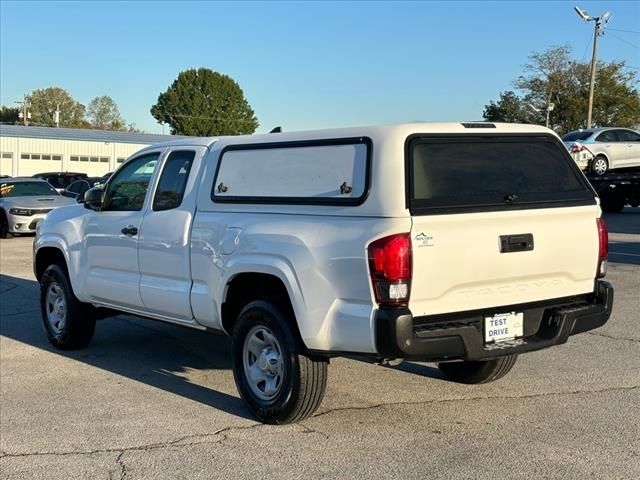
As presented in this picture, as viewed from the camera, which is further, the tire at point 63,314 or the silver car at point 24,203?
the silver car at point 24,203

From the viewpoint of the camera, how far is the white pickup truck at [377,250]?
4.39 metres

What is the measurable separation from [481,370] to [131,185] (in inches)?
136

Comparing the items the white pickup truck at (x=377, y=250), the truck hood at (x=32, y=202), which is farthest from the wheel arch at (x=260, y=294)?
the truck hood at (x=32, y=202)

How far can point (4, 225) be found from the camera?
65.7ft

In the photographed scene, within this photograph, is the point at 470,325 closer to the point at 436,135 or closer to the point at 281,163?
the point at 436,135

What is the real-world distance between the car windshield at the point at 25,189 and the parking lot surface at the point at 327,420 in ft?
47.3

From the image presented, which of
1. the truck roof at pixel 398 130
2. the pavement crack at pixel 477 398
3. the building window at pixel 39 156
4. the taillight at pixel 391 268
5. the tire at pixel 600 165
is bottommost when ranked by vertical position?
the pavement crack at pixel 477 398

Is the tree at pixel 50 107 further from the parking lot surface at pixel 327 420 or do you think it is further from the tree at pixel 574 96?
the parking lot surface at pixel 327 420

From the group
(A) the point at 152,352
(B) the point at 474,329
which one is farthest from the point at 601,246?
(A) the point at 152,352

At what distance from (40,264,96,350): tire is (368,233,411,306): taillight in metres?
3.97

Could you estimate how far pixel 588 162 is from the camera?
2023 cm

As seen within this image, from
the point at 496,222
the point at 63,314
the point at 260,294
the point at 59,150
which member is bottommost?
the point at 63,314

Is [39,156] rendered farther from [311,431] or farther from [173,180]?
[311,431]

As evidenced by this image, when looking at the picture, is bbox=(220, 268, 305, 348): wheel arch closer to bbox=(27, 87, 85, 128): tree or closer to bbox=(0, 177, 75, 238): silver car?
bbox=(0, 177, 75, 238): silver car
